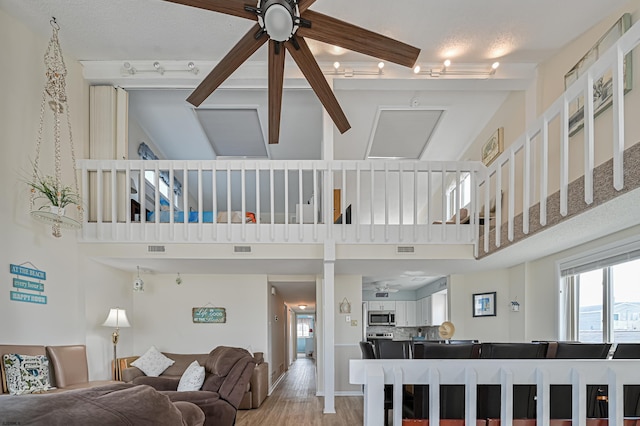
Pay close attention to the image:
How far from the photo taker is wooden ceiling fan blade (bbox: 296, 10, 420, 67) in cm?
266

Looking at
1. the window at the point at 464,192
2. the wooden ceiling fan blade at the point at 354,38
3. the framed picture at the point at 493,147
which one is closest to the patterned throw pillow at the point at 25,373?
the wooden ceiling fan blade at the point at 354,38

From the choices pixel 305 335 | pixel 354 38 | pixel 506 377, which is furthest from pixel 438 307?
pixel 305 335

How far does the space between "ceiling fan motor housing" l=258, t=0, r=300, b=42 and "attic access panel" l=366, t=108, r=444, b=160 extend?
4262 millimetres

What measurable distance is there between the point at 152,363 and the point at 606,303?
595cm

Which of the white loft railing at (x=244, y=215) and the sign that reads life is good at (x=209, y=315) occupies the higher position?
the white loft railing at (x=244, y=215)

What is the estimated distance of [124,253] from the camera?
5.61 meters

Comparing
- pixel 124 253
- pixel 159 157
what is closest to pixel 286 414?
pixel 124 253

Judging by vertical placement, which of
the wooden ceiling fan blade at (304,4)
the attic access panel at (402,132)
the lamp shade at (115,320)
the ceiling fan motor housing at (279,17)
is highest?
the attic access panel at (402,132)

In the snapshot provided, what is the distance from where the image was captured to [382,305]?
12.6 metres

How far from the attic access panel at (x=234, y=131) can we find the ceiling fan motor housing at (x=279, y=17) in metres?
4.29

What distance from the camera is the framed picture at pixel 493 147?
645 cm

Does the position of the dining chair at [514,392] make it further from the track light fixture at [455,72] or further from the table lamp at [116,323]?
the table lamp at [116,323]

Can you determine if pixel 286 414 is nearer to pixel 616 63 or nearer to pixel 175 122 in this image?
pixel 175 122

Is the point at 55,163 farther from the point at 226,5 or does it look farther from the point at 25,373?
the point at 226,5
